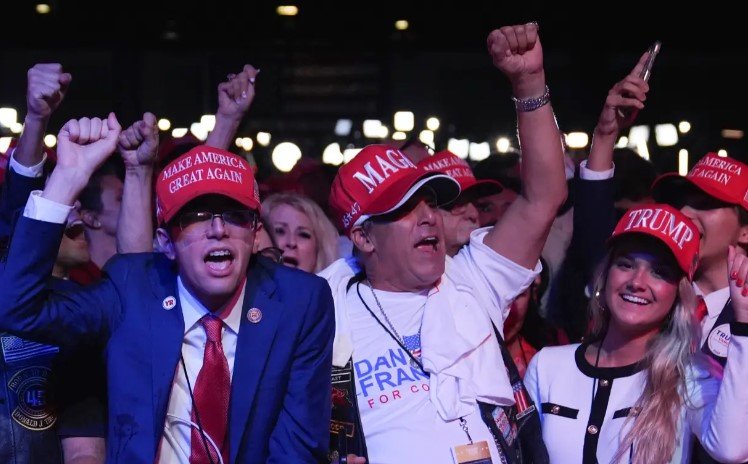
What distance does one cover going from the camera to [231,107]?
529 centimetres

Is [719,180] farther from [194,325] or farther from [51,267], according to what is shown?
[51,267]

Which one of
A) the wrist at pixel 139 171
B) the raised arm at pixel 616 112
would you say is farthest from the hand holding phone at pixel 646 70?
the wrist at pixel 139 171

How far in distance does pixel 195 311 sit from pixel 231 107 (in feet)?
5.16

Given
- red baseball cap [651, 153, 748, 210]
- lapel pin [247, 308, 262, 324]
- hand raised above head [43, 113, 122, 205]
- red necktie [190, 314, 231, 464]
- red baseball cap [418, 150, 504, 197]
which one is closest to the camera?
hand raised above head [43, 113, 122, 205]

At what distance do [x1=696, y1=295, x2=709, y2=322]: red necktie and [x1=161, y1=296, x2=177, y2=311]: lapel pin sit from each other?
6.15 feet

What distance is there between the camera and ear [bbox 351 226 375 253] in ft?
15.3

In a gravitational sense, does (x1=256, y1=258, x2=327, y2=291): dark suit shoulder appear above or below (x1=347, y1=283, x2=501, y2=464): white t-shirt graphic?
above

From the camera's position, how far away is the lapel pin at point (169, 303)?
12.7ft

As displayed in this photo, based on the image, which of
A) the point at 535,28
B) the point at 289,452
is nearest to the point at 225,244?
the point at 289,452

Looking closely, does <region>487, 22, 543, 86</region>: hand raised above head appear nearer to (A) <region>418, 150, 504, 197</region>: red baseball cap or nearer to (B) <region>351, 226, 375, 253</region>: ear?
(B) <region>351, 226, 375, 253</region>: ear

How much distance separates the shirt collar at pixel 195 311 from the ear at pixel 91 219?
1.65 m

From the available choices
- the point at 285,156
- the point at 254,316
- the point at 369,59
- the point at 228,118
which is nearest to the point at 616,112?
the point at 228,118

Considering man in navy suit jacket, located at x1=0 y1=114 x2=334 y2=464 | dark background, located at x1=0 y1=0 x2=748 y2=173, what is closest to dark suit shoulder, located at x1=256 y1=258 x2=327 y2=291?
man in navy suit jacket, located at x1=0 y1=114 x2=334 y2=464

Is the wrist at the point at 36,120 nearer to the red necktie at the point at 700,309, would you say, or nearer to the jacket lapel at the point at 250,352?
the jacket lapel at the point at 250,352
